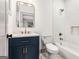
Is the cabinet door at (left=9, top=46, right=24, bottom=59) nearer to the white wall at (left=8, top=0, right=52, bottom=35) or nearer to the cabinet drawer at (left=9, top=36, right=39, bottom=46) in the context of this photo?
the cabinet drawer at (left=9, top=36, right=39, bottom=46)

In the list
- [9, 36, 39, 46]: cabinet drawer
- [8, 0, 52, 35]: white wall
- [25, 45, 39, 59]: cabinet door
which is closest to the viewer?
[9, 36, 39, 46]: cabinet drawer

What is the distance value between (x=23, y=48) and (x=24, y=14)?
1165mm

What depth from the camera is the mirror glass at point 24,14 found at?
304 cm

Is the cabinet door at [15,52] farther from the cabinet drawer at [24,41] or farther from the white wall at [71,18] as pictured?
the white wall at [71,18]

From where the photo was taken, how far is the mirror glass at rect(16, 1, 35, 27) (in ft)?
9.97

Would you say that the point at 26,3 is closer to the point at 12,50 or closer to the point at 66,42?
the point at 12,50

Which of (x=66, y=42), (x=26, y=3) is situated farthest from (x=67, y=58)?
(x=26, y=3)

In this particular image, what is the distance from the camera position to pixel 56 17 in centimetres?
376

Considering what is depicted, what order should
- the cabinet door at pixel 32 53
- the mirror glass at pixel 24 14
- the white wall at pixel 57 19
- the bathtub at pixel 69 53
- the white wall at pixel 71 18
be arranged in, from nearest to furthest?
the bathtub at pixel 69 53 → the cabinet door at pixel 32 53 → the mirror glass at pixel 24 14 → the white wall at pixel 71 18 → the white wall at pixel 57 19

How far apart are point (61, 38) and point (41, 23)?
1.03 meters

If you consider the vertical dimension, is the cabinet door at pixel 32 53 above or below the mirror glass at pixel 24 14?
below

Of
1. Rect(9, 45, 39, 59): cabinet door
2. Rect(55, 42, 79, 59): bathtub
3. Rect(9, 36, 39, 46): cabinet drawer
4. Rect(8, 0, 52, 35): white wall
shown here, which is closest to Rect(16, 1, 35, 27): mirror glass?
Rect(8, 0, 52, 35): white wall

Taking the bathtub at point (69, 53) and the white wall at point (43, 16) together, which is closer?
the bathtub at point (69, 53)

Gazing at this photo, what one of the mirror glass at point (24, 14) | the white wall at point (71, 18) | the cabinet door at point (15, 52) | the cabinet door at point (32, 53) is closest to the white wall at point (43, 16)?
the mirror glass at point (24, 14)
